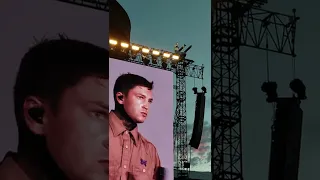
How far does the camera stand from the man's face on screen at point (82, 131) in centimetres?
800

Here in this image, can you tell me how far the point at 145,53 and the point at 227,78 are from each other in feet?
5.54

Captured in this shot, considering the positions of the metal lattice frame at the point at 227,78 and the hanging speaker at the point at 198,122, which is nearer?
the metal lattice frame at the point at 227,78

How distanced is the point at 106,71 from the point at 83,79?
42cm

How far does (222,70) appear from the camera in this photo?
12.1m

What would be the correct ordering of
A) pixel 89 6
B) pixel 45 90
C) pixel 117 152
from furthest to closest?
1. pixel 117 152
2. pixel 89 6
3. pixel 45 90

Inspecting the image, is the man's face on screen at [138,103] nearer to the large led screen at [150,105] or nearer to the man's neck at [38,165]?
the large led screen at [150,105]

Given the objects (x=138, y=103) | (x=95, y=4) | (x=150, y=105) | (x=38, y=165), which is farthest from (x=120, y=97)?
(x=38, y=165)

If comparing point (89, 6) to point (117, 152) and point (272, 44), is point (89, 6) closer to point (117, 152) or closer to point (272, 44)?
point (117, 152)

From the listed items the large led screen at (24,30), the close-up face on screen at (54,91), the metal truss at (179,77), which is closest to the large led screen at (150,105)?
the metal truss at (179,77)

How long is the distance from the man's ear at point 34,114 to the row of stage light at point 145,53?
3.06 metres

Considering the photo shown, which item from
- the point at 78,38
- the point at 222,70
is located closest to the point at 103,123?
the point at 78,38

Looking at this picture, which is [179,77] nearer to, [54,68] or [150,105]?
[150,105]

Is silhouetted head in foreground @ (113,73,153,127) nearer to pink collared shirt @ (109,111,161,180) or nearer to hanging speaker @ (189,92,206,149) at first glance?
pink collared shirt @ (109,111,161,180)

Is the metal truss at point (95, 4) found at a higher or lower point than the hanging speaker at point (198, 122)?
higher
